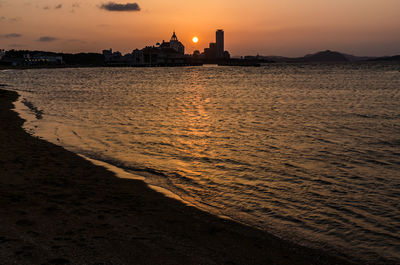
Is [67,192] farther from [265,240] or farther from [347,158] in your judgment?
[347,158]

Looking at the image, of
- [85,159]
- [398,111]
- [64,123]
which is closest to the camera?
[85,159]

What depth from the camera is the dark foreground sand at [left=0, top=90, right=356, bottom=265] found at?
235 inches

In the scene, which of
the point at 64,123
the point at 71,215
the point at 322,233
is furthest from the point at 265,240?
the point at 64,123

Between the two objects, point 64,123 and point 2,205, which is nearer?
point 2,205

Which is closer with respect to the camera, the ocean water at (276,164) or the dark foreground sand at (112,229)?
the dark foreground sand at (112,229)

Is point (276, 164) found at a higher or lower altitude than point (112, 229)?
lower

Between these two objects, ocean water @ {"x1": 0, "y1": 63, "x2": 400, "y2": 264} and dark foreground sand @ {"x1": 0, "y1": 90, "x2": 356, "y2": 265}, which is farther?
ocean water @ {"x1": 0, "y1": 63, "x2": 400, "y2": 264}

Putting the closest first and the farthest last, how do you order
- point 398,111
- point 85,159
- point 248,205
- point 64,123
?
1. point 248,205
2. point 85,159
3. point 64,123
4. point 398,111

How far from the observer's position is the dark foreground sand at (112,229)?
5980 millimetres

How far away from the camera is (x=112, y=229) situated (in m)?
7.15

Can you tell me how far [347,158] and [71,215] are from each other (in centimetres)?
1107

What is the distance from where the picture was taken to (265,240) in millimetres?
7191

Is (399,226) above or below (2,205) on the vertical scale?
below

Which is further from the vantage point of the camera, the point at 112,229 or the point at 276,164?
the point at 276,164
